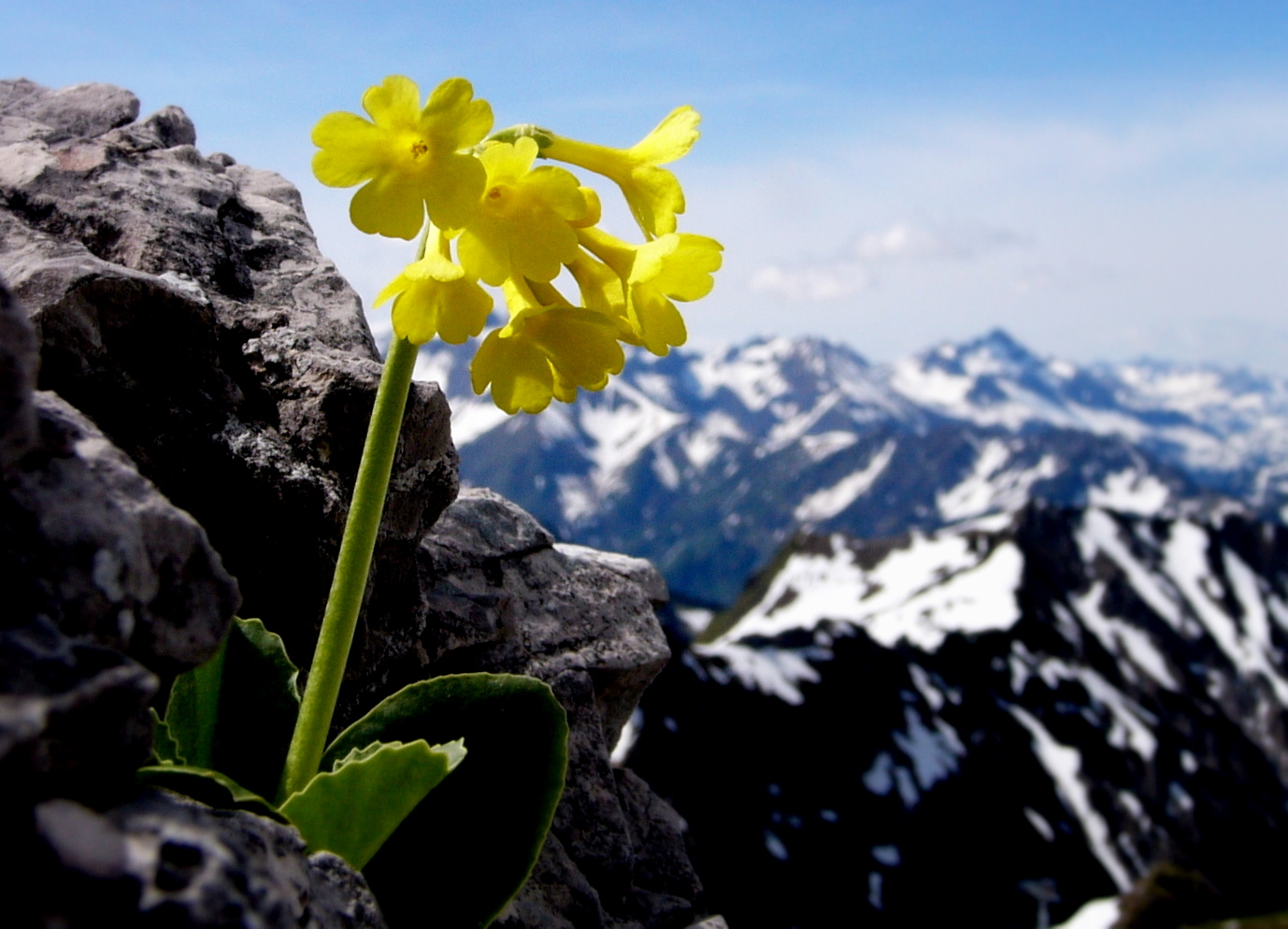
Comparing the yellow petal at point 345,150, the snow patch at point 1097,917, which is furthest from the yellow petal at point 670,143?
the snow patch at point 1097,917

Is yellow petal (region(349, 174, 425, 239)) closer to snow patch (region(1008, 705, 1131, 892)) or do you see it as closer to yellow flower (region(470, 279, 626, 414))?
yellow flower (region(470, 279, 626, 414))

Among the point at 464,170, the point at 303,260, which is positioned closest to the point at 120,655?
the point at 464,170

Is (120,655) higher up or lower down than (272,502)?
higher up

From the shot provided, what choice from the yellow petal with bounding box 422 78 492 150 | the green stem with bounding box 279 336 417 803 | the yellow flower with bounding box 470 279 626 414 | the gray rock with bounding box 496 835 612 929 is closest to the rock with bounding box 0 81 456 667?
the green stem with bounding box 279 336 417 803

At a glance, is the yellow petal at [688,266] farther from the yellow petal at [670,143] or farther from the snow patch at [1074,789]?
the snow patch at [1074,789]

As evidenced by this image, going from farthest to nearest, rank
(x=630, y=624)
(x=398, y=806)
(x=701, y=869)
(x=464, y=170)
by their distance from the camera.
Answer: (x=701, y=869) → (x=630, y=624) → (x=398, y=806) → (x=464, y=170)

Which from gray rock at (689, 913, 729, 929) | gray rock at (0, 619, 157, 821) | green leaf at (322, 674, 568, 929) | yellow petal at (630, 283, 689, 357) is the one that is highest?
yellow petal at (630, 283, 689, 357)

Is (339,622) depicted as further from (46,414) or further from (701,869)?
(701,869)
